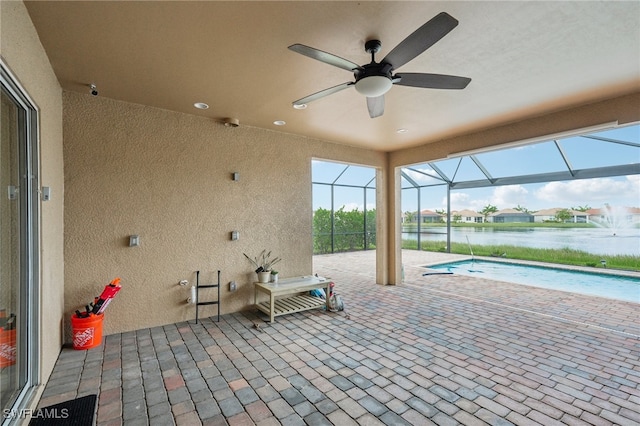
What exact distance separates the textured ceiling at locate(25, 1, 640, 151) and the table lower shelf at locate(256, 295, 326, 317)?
261 cm

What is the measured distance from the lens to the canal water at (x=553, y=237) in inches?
271

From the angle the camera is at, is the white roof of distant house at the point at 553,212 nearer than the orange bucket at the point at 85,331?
No

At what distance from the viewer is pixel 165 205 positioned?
3574mm

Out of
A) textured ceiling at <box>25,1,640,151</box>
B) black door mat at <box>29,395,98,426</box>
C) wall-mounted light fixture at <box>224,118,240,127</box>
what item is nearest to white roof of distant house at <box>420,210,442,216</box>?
textured ceiling at <box>25,1,640,151</box>

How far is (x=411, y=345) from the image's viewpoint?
3.01m

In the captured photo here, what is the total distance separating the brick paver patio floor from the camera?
1.96 meters

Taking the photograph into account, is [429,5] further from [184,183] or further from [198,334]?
[198,334]

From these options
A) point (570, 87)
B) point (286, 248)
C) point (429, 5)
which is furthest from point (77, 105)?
point (570, 87)

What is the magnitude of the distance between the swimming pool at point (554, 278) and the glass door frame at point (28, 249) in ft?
22.2

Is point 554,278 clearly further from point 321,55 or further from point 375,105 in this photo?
point 321,55

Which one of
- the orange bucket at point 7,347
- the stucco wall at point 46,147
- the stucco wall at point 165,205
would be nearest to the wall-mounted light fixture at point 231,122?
the stucco wall at point 165,205

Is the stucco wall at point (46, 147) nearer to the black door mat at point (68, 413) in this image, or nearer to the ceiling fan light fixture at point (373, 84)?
the black door mat at point (68, 413)

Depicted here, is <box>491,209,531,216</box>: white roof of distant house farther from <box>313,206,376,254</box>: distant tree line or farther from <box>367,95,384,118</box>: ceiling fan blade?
<box>367,95,384,118</box>: ceiling fan blade

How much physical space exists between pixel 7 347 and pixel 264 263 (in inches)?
110
